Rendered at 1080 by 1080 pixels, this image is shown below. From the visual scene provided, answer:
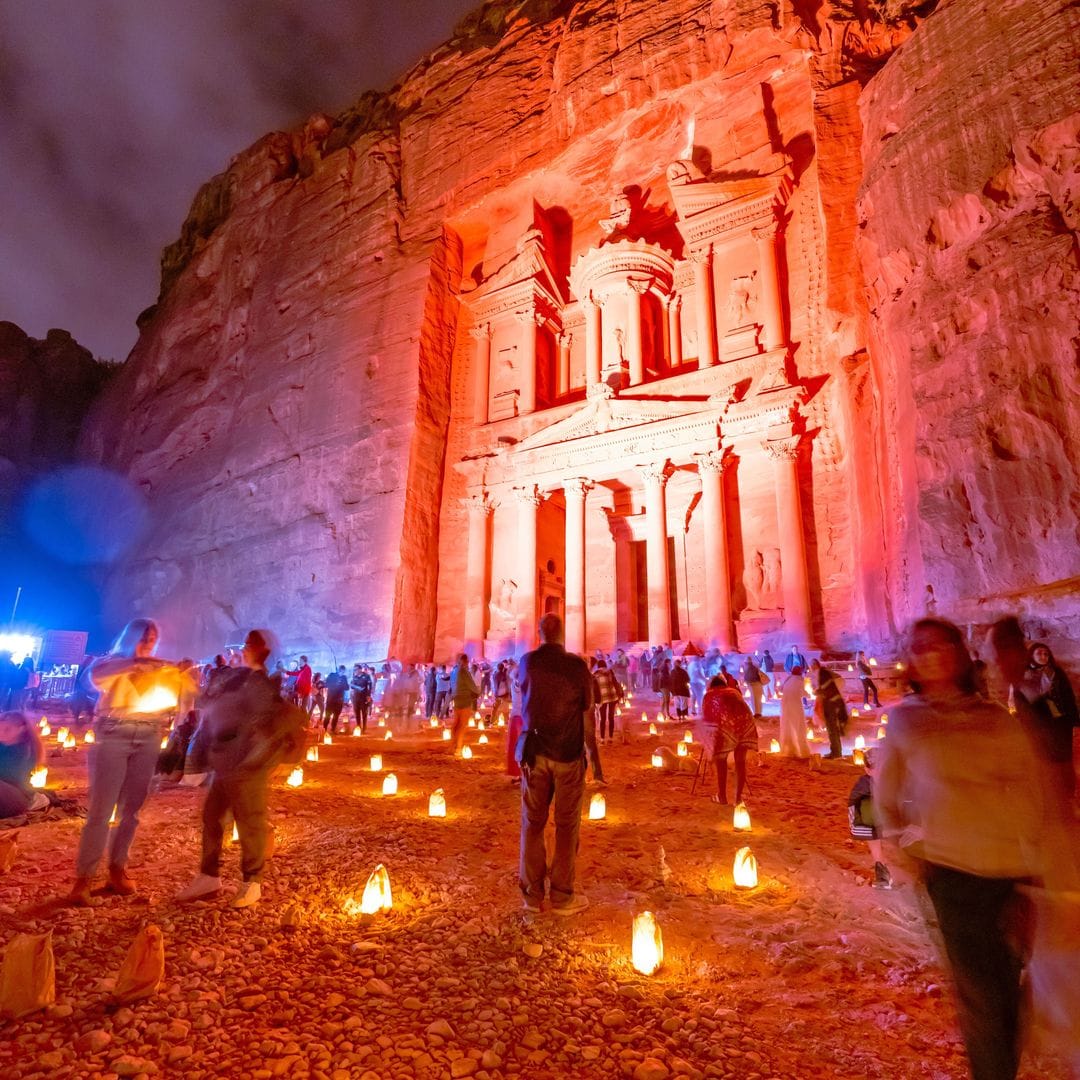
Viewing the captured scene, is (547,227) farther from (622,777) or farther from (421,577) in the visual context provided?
(622,777)

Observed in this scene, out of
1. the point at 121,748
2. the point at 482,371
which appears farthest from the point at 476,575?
the point at 121,748

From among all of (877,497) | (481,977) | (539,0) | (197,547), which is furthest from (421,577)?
(539,0)

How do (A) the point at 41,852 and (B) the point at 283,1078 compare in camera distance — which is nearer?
(B) the point at 283,1078

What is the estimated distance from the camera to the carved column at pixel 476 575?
81.6 ft

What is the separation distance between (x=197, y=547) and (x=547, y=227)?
23292 millimetres

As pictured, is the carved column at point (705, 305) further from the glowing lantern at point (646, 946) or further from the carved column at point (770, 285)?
the glowing lantern at point (646, 946)

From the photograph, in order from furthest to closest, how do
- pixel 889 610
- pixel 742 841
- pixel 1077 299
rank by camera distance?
pixel 889 610 < pixel 1077 299 < pixel 742 841

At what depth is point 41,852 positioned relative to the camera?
17.6 feet

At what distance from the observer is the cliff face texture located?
12.1 m

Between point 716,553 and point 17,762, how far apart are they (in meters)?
19.4

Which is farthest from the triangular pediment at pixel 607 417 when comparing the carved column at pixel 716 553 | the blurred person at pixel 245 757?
the blurred person at pixel 245 757

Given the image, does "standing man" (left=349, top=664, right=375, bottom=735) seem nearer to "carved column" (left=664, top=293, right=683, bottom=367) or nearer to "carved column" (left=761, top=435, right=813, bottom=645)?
"carved column" (left=761, top=435, right=813, bottom=645)

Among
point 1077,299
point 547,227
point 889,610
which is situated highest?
point 547,227

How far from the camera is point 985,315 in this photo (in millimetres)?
12328
